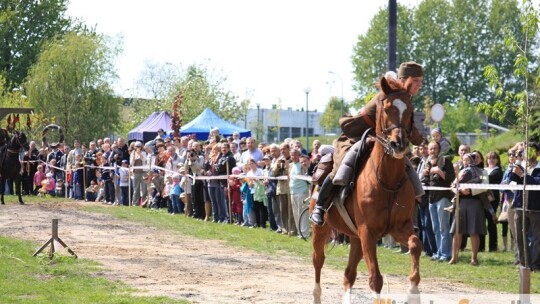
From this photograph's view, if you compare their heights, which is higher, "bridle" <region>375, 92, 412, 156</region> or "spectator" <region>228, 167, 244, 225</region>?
"bridle" <region>375, 92, 412, 156</region>

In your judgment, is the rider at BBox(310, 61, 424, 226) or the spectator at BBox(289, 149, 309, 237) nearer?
the rider at BBox(310, 61, 424, 226)

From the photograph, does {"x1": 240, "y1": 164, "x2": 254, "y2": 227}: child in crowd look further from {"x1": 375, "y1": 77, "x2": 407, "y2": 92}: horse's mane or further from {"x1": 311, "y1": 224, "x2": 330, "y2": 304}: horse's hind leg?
{"x1": 375, "y1": 77, "x2": 407, "y2": 92}: horse's mane

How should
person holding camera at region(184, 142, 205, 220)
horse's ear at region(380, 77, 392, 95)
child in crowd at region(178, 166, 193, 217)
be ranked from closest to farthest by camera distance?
horse's ear at region(380, 77, 392, 95) → person holding camera at region(184, 142, 205, 220) → child in crowd at region(178, 166, 193, 217)

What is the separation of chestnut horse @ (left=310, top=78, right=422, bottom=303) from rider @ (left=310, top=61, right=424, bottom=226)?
0.55 feet

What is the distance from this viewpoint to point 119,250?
19312mm

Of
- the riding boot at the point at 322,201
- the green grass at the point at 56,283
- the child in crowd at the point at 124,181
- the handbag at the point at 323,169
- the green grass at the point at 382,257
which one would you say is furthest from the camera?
the child in crowd at the point at 124,181

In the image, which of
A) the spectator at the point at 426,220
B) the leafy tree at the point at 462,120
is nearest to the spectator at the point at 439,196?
the spectator at the point at 426,220

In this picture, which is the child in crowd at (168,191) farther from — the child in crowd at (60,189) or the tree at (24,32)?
the tree at (24,32)

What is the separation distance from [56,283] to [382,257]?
21.6ft

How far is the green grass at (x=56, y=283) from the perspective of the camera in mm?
12719

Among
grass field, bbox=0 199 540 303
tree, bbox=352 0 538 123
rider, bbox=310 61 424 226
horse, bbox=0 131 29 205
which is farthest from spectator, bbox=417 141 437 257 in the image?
tree, bbox=352 0 538 123

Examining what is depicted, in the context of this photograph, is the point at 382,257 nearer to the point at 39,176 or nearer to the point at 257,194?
the point at 257,194

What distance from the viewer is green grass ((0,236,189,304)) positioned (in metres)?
12.7

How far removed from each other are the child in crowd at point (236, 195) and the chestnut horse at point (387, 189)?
47.3ft
